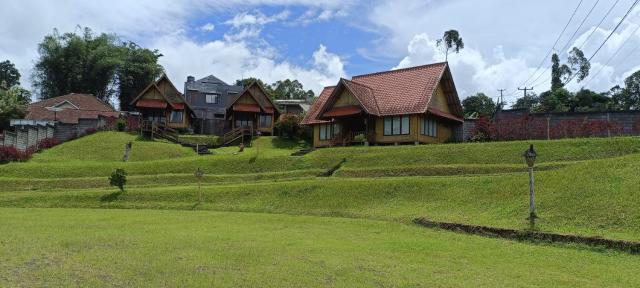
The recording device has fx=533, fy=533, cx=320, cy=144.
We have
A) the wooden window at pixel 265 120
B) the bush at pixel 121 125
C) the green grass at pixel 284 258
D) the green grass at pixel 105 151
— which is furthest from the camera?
the wooden window at pixel 265 120

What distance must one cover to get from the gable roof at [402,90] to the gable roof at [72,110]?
22586mm

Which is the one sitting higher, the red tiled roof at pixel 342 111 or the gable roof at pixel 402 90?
the gable roof at pixel 402 90

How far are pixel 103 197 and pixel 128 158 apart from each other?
40.2ft

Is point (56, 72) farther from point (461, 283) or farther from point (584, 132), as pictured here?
point (461, 283)

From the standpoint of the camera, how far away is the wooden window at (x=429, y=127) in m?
33.4

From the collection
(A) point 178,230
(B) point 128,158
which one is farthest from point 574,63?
(A) point 178,230

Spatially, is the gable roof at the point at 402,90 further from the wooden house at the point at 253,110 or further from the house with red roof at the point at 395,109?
the wooden house at the point at 253,110

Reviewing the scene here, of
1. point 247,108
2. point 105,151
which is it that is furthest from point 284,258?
point 247,108

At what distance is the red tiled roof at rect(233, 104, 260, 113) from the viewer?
4734cm

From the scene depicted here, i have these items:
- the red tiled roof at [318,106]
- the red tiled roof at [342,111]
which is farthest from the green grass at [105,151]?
the red tiled roof at [342,111]

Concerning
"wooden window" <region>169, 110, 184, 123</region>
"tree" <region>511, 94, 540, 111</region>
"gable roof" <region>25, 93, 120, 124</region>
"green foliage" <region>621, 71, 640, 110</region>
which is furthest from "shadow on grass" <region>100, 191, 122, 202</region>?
"green foliage" <region>621, 71, 640, 110</region>

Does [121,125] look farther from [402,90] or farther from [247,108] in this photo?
[402,90]

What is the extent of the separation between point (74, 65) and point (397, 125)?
4737cm

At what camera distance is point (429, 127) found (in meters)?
34.3
